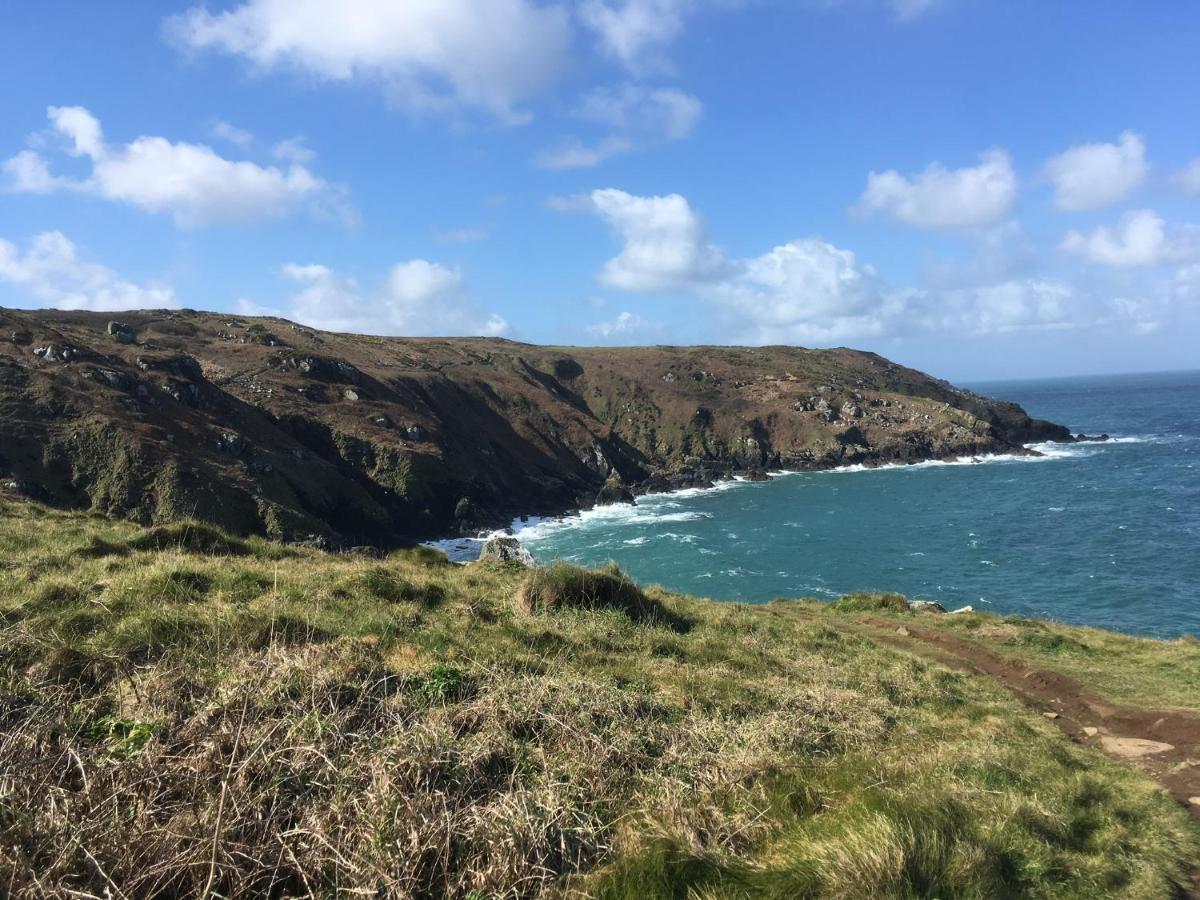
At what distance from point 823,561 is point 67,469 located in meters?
63.4

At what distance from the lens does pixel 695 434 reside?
124 metres

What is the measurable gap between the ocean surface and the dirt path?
25.3 meters

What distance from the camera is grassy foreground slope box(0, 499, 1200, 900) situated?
439 centimetres

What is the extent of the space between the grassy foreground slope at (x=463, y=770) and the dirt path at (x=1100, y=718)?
1239 millimetres

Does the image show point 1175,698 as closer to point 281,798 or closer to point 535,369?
point 281,798

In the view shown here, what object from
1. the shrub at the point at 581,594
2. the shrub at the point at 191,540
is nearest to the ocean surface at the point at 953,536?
the shrub at the point at 581,594

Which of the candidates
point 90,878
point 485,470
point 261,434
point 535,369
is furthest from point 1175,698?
A: point 535,369

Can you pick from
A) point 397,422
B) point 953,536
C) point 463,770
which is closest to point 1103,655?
point 463,770

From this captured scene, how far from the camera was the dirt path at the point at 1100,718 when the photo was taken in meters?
12.0

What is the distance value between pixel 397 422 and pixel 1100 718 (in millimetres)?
83736

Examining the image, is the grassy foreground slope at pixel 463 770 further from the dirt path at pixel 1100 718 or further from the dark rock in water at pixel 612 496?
the dark rock in water at pixel 612 496

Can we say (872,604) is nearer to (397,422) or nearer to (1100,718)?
(1100,718)

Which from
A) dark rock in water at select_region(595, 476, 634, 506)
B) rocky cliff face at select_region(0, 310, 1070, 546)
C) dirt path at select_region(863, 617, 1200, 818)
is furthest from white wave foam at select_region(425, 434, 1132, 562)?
dirt path at select_region(863, 617, 1200, 818)

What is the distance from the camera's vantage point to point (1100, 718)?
51.4ft
